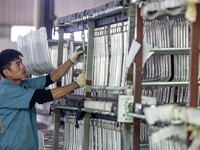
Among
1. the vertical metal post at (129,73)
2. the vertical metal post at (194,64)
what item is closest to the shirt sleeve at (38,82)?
the vertical metal post at (129,73)

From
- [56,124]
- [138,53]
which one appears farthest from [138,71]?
[56,124]

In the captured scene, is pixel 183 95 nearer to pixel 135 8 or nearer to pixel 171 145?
pixel 171 145

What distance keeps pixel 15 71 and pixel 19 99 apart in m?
0.26

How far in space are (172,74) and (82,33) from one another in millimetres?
897

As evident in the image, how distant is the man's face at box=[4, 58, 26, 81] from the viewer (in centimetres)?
341

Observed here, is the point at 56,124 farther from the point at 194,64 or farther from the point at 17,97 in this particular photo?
the point at 194,64

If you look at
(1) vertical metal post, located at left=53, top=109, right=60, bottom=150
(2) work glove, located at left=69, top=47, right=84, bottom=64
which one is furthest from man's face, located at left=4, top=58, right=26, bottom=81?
(1) vertical metal post, located at left=53, top=109, right=60, bottom=150

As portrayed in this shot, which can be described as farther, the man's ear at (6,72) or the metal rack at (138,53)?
the man's ear at (6,72)

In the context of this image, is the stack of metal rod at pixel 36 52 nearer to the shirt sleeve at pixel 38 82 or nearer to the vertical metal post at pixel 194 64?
the shirt sleeve at pixel 38 82

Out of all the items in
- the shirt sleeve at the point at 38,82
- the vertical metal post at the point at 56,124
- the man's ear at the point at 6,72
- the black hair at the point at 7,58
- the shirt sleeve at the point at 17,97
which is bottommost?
the vertical metal post at the point at 56,124

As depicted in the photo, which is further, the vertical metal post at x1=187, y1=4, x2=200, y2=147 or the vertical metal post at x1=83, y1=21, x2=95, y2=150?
the vertical metal post at x1=83, y1=21, x2=95, y2=150

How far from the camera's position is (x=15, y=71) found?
3410 mm

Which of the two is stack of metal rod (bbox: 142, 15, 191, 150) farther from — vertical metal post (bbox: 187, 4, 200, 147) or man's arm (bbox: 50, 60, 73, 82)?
man's arm (bbox: 50, 60, 73, 82)

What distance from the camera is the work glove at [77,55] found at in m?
3.46
